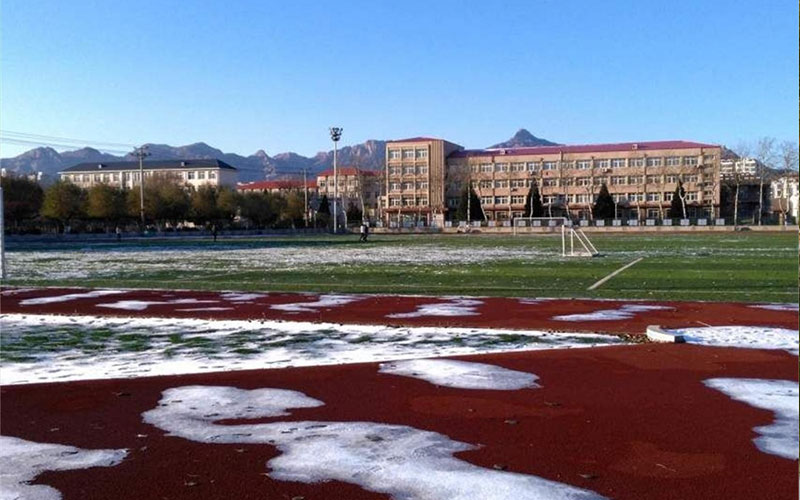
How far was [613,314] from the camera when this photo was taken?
16.4 metres

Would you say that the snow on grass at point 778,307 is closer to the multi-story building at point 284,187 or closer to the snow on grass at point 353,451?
the snow on grass at point 353,451

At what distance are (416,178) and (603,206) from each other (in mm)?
36929

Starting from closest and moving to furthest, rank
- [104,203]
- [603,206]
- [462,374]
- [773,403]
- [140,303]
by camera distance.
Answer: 1. [773,403]
2. [462,374]
3. [140,303]
4. [104,203]
5. [603,206]

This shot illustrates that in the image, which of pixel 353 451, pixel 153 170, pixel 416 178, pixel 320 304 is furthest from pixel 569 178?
pixel 353 451

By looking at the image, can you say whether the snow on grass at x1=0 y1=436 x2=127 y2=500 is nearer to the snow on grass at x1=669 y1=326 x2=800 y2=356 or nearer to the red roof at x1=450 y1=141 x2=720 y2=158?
the snow on grass at x1=669 y1=326 x2=800 y2=356

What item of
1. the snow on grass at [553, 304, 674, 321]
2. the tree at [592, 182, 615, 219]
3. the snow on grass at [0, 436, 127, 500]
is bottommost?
the snow on grass at [553, 304, 674, 321]

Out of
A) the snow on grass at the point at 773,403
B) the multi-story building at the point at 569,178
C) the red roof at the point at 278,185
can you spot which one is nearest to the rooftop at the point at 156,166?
the red roof at the point at 278,185

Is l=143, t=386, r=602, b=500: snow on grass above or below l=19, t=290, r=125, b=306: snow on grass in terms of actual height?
below

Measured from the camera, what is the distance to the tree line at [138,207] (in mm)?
92625

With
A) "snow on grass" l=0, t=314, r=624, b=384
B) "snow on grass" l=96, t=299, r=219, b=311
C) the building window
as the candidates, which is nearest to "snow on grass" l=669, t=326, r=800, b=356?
"snow on grass" l=0, t=314, r=624, b=384

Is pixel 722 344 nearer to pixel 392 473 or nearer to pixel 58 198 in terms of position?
pixel 392 473

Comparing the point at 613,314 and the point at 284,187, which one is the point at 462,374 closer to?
the point at 613,314

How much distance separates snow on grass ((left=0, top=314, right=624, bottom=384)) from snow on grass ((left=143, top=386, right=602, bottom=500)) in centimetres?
225

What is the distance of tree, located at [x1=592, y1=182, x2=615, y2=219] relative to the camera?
387 ft
